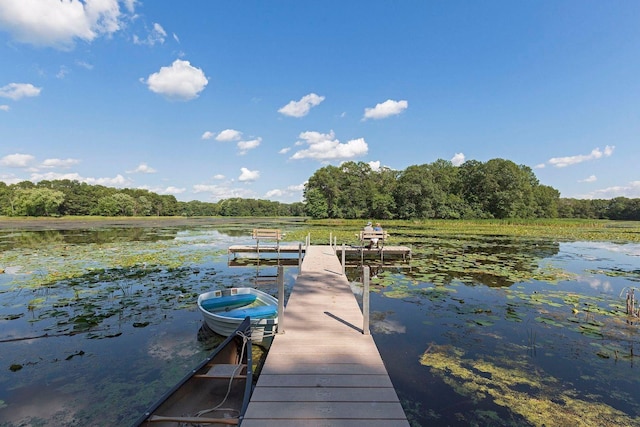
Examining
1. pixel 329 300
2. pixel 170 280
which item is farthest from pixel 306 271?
pixel 170 280

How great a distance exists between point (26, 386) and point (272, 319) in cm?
416

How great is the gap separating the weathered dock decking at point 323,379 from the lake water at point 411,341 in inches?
34.5

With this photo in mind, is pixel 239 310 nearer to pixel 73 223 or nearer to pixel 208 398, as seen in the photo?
pixel 208 398

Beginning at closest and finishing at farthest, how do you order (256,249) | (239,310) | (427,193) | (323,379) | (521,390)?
(323,379) < (521,390) < (239,310) < (256,249) < (427,193)

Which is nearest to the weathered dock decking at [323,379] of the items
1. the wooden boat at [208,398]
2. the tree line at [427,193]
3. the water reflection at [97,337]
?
the wooden boat at [208,398]

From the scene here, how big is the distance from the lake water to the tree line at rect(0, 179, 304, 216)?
8550 cm

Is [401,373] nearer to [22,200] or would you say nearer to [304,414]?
[304,414]

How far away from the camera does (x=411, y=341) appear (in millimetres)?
6699

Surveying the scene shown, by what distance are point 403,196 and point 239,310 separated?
191 ft

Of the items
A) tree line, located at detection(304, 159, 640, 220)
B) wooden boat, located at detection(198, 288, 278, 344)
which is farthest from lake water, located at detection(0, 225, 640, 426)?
tree line, located at detection(304, 159, 640, 220)

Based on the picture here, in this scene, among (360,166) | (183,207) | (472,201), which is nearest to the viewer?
(472,201)

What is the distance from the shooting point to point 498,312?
8.54 m

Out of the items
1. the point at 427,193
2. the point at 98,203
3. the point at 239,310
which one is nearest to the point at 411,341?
the point at 239,310

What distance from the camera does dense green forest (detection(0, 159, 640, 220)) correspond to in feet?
203
